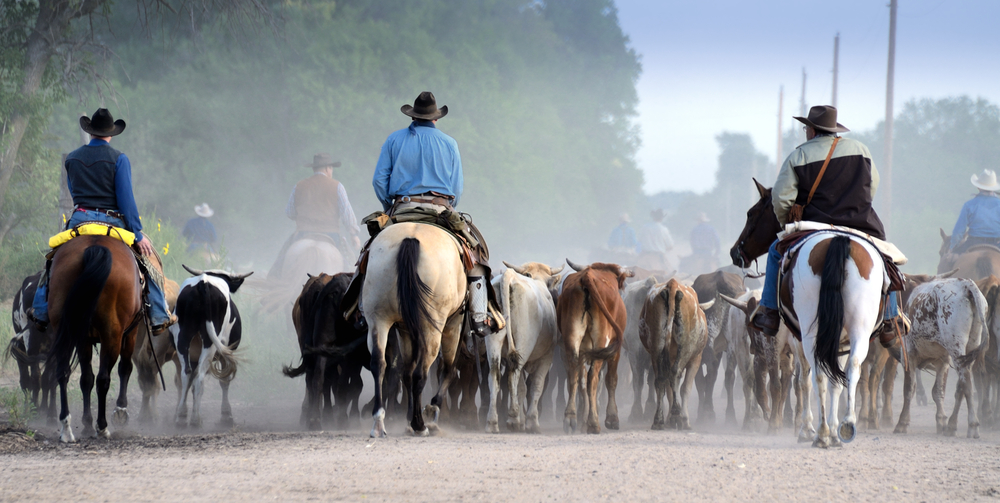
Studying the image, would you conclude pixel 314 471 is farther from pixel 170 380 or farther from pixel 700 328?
pixel 170 380

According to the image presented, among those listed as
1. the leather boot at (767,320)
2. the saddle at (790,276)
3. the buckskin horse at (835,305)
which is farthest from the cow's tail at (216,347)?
the buckskin horse at (835,305)

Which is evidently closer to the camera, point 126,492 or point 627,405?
point 126,492

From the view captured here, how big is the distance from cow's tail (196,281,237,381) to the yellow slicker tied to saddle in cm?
193

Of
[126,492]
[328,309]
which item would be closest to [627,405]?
[328,309]

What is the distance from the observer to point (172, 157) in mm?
25484

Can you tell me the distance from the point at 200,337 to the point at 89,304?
2.75 m

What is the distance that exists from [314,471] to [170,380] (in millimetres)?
8239

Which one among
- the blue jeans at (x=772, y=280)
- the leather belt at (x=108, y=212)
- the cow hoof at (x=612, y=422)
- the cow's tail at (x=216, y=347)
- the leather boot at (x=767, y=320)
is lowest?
the cow hoof at (x=612, y=422)

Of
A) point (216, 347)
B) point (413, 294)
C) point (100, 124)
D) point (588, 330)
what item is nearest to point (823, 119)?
point (588, 330)

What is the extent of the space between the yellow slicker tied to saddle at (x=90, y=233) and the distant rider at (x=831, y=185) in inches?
213

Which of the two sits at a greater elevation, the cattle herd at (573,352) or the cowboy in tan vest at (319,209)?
the cowboy in tan vest at (319,209)

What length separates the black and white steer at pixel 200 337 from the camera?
29.2ft

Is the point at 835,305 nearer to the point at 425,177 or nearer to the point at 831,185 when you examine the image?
the point at 831,185

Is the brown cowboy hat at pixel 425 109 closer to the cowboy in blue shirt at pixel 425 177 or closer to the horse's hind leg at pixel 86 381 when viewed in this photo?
the cowboy in blue shirt at pixel 425 177
